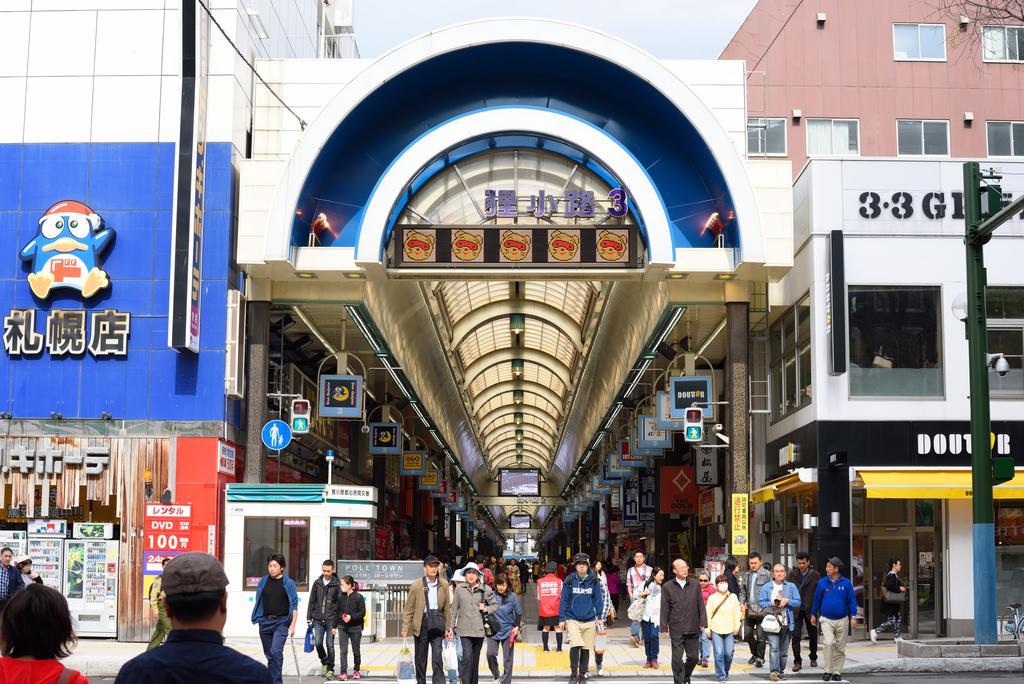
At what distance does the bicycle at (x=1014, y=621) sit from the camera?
2314cm

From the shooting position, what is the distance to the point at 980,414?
19.6 meters

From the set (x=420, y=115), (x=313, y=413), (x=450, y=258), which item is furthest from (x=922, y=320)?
(x=313, y=413)

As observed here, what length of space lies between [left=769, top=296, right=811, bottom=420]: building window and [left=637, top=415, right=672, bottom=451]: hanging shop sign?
3827 mm

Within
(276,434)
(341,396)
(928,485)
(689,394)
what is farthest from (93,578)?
(928,485)

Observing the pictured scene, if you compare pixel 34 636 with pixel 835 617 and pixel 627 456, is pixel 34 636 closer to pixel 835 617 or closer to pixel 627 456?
pixel 835 617

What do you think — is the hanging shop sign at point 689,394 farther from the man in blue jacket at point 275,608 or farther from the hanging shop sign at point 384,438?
the man in blue jacket at point 275,608

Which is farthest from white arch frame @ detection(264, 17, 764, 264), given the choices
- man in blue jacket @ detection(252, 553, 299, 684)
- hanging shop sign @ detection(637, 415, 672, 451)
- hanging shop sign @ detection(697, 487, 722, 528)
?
man in blue jacket @ detection(252, 553, 299, 684)

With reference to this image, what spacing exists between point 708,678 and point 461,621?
16.5 ft

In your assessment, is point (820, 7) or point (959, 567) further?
point (820, 7)

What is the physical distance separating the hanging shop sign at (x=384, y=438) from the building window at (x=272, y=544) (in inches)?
494

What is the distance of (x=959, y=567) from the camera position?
24.4 metres

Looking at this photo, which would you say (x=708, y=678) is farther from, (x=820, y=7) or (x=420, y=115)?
(x=820, y=7)

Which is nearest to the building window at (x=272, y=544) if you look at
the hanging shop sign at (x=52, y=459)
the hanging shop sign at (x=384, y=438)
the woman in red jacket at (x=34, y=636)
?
the hanging shop sign at (x=52, y=459)

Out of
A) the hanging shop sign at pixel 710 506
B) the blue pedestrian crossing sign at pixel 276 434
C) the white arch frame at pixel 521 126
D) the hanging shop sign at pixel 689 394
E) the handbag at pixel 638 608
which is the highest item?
the white arch frame at pixel 521 126
